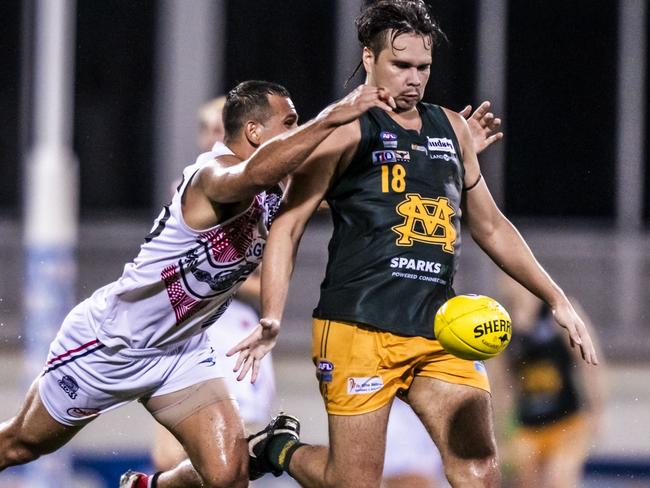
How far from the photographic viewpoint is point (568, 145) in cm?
1703

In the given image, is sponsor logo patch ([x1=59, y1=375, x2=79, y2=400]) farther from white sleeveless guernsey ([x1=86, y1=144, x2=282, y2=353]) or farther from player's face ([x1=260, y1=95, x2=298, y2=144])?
player's face ([x1=260, y1=95, x2=298, y2=144])

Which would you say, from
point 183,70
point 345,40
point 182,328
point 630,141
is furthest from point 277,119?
point 630,141

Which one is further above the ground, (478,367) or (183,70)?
(183,70)

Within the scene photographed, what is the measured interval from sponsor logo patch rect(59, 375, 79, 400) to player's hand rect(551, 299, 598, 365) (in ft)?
6.64

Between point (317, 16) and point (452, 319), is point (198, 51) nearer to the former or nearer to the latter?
point (317, 16)

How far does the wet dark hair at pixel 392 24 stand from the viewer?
557cm

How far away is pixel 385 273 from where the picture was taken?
5.59 meters

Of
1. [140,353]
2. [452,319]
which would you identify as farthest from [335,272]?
[140,353]

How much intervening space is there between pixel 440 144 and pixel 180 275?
1.16m

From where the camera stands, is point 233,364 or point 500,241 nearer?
point 500,241

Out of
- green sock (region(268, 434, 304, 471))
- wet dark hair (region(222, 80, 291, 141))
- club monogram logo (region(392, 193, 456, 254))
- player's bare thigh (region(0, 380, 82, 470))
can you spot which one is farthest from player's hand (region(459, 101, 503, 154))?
player's bare thigh (region(0, 380, 82, 470))

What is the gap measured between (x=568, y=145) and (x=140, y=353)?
11800mm

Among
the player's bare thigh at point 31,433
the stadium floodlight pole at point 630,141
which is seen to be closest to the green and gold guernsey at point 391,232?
the player's bare thigh at point 31,433

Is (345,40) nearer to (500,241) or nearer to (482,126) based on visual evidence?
(482,126)
